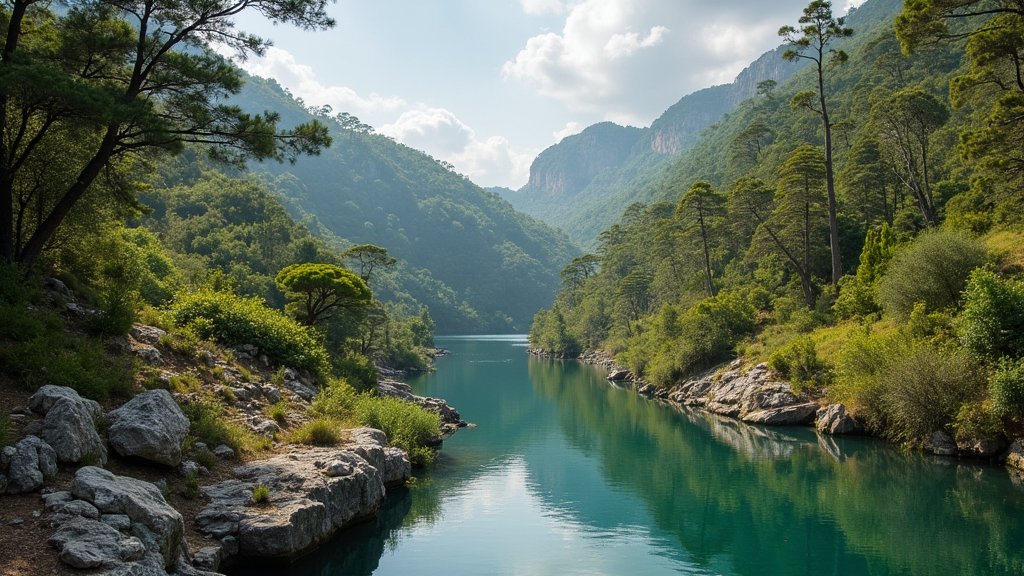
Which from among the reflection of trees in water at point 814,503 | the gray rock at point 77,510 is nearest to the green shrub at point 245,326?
the reflection of trees in water at point 814,503

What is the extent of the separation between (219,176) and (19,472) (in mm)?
89585

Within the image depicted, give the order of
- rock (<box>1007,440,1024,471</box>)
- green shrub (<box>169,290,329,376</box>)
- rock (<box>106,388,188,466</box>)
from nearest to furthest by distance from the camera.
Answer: rock (<box>106,388,188,466</box>) < rock (<box>1007,440,1024,471</box>) < green shrub (<box>169,290,329,376</box>)

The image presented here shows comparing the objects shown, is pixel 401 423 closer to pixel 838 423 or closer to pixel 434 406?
pixel 434 406

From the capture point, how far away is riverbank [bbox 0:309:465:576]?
8.77m

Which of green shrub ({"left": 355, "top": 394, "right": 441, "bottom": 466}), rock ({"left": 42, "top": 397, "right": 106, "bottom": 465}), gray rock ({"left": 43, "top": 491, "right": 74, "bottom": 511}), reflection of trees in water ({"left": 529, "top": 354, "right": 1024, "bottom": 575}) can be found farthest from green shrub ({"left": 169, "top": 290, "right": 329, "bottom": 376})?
gray rock ({"left": 43, "top": 491, "right": 74, "bottom": 511})

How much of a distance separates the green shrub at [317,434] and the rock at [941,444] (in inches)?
881

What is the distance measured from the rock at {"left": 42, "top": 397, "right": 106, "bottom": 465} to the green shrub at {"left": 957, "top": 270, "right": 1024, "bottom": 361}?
2681cm

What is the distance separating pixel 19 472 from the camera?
9.43m

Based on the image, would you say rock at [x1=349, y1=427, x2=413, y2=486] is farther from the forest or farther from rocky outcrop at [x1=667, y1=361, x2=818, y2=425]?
rocky outcrop at [x1=667, y1=361, x2=818, y2=425]

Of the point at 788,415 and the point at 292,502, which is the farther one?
the point at 788,415

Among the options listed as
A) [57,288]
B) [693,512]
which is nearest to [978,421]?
[693,512]

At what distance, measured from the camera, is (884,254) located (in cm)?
3594

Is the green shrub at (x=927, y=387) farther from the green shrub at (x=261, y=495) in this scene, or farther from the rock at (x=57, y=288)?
the rock at (x=57, y=288)

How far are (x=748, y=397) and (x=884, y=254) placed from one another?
1155 cm
